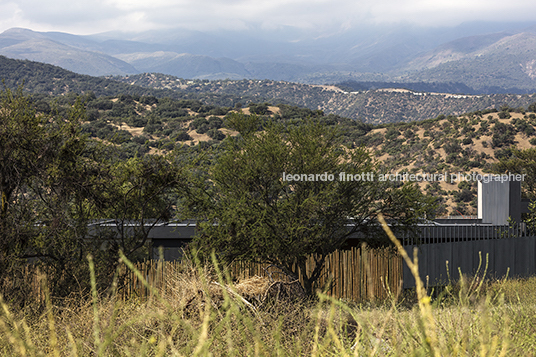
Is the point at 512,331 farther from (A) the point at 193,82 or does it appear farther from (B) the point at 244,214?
(A) the point at 193,82

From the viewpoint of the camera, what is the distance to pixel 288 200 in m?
12.5

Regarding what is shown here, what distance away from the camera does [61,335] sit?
6.23 m

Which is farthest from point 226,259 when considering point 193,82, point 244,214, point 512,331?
point 193,82

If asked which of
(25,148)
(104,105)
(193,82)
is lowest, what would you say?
(25,148)

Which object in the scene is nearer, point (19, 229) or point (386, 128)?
point (19, 229)

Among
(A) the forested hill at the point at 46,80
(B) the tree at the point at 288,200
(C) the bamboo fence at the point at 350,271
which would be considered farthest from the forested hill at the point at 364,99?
(B) the tree at the point at 288,200

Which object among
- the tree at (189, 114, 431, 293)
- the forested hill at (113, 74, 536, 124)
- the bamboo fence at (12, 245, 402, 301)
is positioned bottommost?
the bamboo fence at (12, 245, 402, 301)

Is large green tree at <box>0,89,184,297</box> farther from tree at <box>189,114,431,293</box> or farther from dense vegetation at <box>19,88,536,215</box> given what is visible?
dense vegetation at <box>19,88,536,215</box>

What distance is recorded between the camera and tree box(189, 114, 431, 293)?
12219 millimetres

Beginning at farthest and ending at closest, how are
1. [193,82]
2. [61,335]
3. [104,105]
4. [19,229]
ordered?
[193,82], [104,105], [19,229], [61,335]

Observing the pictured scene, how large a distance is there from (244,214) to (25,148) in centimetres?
550

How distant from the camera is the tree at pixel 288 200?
12.2 metres

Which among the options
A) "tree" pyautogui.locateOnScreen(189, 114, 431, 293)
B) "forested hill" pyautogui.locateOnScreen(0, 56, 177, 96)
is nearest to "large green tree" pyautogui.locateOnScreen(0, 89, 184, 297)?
"tree" pyautogui.locateOnScreen(189, 114, 431, 293)

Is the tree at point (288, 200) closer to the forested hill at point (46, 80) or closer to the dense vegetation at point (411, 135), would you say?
the dense vegetation at point (411, 135)
